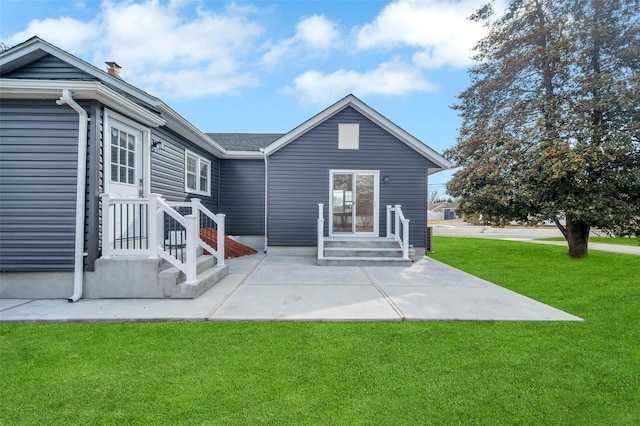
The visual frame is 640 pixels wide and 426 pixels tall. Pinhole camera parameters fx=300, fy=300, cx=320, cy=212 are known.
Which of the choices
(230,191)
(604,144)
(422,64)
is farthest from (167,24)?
(604,144)

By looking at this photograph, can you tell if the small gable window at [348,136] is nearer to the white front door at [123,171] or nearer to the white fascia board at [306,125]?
the white fascia board at [306,125]

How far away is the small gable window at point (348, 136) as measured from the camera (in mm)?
8984

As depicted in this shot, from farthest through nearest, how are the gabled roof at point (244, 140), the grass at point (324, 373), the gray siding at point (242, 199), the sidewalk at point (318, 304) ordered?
1. the gabled roof at point (244, 140)
2. the gray siding at point (242, 199)
3. the sidewalk at point (318, 304)
4. the grass at point (324, 373)

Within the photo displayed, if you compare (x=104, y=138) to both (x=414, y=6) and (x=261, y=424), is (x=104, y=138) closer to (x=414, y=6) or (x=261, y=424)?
(x=261, y=424)

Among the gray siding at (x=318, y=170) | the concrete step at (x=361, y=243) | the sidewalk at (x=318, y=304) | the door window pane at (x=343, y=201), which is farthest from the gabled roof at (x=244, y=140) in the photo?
the sidewalk at (x=318, y=304)

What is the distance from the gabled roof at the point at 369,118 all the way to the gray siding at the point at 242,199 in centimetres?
181

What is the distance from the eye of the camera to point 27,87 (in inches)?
165

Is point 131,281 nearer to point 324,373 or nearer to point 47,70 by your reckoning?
point 324,373

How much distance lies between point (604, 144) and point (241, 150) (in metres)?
10.3

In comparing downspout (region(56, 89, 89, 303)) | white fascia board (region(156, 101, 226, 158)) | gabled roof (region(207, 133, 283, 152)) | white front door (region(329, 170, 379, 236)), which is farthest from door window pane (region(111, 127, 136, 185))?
white front door (region(329, 170, 379, 236))

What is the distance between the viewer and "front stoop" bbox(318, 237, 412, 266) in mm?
7551

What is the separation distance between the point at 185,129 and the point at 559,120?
10037 millimetres

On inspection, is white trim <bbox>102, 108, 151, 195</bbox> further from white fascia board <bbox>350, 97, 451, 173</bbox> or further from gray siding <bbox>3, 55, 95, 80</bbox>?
white fascia board <bbox>350, 97, 451, 173</bbox>

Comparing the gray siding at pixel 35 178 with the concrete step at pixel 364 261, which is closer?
the gray siding at pixel 35 178
